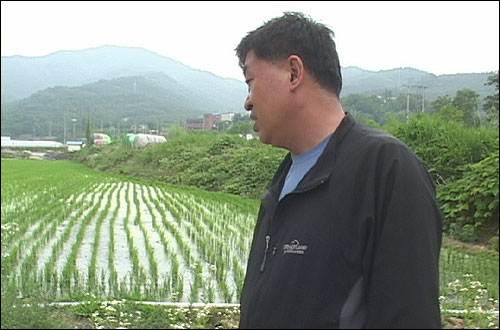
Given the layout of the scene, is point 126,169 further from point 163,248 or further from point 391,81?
point 391,81

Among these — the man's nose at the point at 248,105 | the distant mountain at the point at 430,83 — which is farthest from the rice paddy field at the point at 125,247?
the distant mountain at the point at 430,83

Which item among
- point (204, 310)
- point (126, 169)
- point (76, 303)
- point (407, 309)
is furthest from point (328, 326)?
point (126, 169)

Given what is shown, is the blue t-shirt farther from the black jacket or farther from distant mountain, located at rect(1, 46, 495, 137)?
distant mountain, located at rect(1, 46, 495, 137)

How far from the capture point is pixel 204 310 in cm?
367

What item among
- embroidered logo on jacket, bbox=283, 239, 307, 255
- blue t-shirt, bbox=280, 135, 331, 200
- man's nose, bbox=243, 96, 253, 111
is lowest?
embroidered logo on jacket, bbox=283, 239, 307, 255

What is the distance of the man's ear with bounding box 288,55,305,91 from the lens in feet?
3.77

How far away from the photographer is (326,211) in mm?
1042

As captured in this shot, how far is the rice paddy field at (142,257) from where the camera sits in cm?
419

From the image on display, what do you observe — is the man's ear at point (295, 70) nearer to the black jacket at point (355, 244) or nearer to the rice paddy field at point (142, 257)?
the black jacket at point (355, 244)

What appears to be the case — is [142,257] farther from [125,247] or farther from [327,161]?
[327,161]

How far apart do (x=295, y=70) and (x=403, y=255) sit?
42cm

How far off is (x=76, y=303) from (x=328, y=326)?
3.07m

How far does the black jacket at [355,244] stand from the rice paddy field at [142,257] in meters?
2.55

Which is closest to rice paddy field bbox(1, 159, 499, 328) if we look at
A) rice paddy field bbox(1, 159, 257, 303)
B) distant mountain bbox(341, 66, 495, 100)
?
rice paddy field bbox(1, 159, 257, 303)
